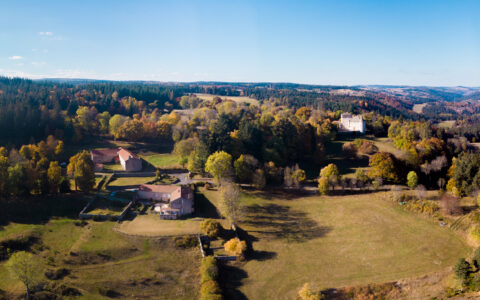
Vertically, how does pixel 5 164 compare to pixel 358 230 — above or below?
above

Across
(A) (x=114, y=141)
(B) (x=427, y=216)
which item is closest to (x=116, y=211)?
(A) (x=114, y=141)

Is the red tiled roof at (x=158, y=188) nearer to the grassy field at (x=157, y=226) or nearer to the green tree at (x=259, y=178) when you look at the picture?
the grassy field at (x=157, y=226)

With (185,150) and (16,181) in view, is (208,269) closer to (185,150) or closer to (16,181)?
(16,181)

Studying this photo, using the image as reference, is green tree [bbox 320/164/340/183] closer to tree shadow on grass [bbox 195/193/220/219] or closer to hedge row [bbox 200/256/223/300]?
tree shadow on grass [bbox 195/193/220/219]

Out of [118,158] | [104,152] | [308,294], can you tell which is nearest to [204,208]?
[308,294]

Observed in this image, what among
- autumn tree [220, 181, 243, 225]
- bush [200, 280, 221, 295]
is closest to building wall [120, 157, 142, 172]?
autumn tree [220, 181, 243, 225]

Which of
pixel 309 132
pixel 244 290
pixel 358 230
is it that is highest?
pixel 309 132

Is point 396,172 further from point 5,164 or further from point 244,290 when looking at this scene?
point 5,164

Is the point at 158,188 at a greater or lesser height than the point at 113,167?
lesser
